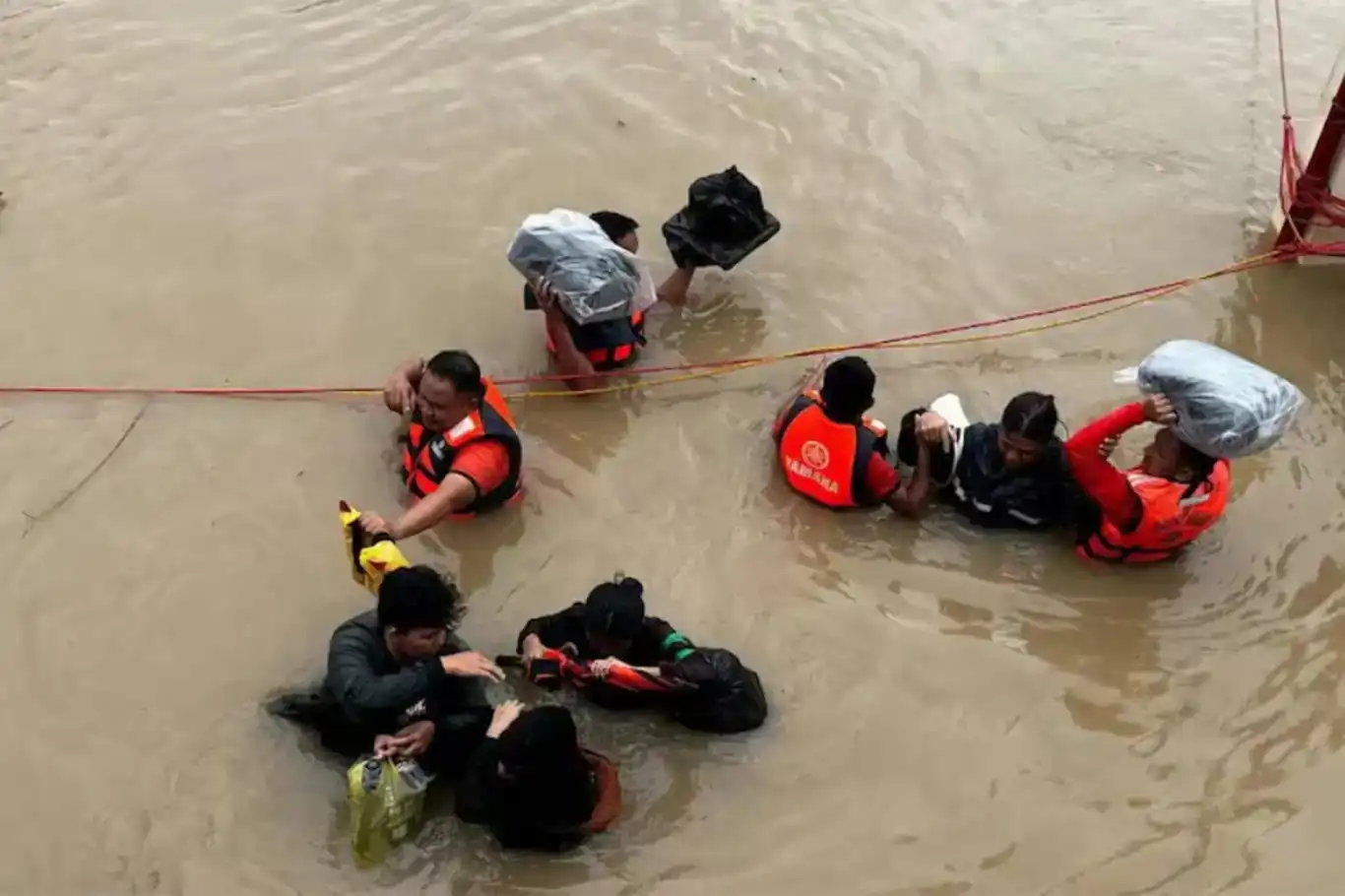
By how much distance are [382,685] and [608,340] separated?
1880mm

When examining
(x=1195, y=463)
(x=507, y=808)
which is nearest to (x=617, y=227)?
(x=1195, y=463)

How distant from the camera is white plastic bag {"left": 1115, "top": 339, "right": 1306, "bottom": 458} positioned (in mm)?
4062

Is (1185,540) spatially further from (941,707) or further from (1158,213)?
(1158,213)

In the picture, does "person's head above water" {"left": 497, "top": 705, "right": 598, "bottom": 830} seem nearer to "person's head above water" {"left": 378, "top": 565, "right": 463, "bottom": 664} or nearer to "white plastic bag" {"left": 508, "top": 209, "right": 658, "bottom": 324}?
"person's head above water" {"left": 378, "top": 565, "right": 463, "bottom": 664}

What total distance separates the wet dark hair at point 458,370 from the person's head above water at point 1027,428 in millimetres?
1899

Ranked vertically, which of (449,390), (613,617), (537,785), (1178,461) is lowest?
(537,785)

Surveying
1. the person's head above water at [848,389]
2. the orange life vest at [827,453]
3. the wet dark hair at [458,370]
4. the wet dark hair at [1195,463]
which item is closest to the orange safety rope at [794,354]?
the orange life vest at [827,453]

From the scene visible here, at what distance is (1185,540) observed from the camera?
14.8ft

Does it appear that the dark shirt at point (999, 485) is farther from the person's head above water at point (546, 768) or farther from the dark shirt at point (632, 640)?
the person's head above water at point (546, 768)

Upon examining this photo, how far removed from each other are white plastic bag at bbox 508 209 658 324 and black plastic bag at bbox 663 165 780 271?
0.46 meters

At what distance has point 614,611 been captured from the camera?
3.88 metres

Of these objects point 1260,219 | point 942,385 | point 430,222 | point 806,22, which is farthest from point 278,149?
point 1260,219

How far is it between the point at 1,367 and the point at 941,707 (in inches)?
159

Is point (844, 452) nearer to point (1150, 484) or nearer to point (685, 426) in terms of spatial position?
point (685, 426)
